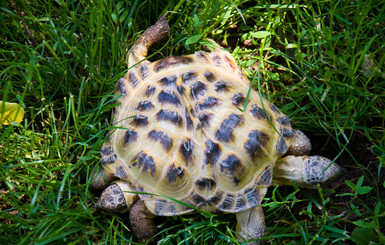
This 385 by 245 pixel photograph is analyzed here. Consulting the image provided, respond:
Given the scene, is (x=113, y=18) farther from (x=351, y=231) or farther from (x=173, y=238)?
(x=351, y=231)

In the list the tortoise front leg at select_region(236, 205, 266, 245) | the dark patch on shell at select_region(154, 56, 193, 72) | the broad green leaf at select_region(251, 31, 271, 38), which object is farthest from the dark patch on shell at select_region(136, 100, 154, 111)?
the broad green leaf at select_region(251, 31, 271, 38)

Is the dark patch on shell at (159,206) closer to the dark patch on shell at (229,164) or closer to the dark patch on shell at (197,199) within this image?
the dark patch on shell at (197,199)

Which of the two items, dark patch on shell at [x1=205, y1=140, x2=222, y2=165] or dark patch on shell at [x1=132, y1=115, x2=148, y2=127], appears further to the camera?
dark patch on shell at [x1=132, y1=115, x2=148, y2=127]

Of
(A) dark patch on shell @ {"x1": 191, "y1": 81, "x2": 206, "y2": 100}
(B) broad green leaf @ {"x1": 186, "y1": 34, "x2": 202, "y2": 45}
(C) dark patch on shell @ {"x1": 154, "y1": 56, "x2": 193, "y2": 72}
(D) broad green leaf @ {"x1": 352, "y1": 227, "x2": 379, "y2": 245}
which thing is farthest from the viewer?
(B) broad green leaf @ {"x1": 186, "y1": 34, "x2": 202, "y2": 45}

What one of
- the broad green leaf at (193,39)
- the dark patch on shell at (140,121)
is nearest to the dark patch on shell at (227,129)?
the dark patch on shell at (140,121)

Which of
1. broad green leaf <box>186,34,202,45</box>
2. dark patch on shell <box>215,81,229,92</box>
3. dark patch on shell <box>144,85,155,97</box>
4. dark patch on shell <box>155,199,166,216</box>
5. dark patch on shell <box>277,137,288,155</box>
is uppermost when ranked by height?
broad green leaf <box>186,34,202,45</box>

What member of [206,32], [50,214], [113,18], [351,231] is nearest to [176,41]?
[206,32]

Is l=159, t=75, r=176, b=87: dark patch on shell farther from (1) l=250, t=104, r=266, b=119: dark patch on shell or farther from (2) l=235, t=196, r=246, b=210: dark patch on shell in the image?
(2) l=235, t=196, r=246, b=210: dark patch on shell

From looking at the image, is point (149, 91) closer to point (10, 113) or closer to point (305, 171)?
point (10, 113)
